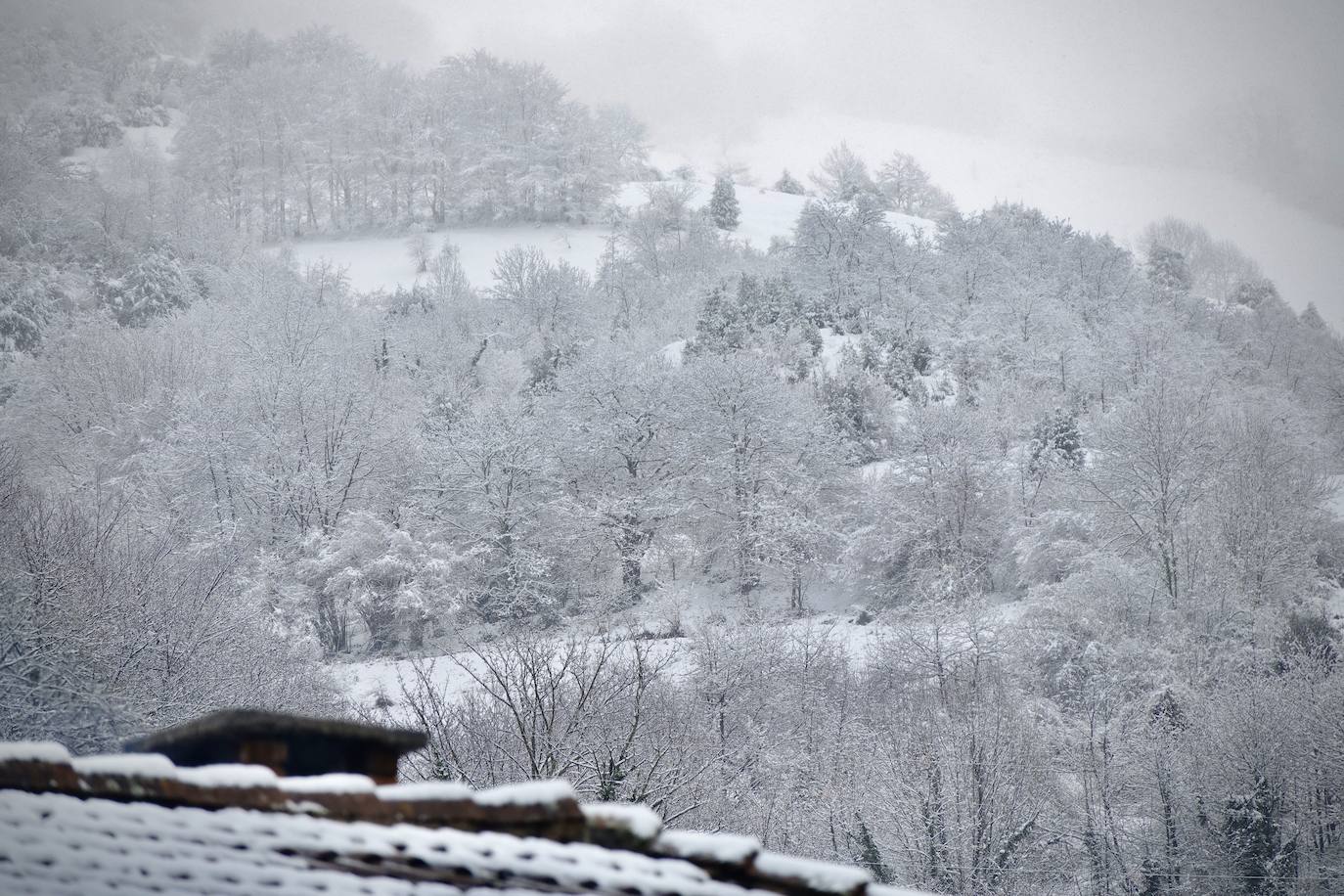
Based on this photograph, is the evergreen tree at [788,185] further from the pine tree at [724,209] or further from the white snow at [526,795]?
the white snow at [526,795]

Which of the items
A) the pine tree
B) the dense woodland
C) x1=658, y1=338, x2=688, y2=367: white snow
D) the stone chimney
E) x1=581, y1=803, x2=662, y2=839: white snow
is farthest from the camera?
the pine tree

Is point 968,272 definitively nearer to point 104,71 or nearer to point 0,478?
point 0,478

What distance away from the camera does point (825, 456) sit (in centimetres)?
3488

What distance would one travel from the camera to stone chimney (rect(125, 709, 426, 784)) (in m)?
2.62

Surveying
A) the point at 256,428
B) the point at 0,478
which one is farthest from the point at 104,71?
the point at 0,478

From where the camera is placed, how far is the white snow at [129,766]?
7.65 feet

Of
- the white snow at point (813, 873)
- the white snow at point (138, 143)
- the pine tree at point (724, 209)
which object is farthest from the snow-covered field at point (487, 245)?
the white snow at point (813, 873)

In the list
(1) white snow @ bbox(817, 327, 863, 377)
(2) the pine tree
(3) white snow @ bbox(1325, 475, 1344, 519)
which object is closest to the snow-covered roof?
(3) white snow @ bbox(1325, 475, 1344, 519)

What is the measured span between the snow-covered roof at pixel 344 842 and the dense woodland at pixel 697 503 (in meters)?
9.22

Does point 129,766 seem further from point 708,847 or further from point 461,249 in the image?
point 461,249

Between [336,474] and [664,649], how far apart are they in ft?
49.4

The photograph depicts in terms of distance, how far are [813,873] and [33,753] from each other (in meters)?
2.21

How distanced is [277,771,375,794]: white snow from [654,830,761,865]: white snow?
2.61 ft

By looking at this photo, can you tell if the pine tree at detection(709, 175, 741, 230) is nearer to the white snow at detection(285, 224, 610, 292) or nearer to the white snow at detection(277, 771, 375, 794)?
the white snow at detection(285, 224, 610, 292)
